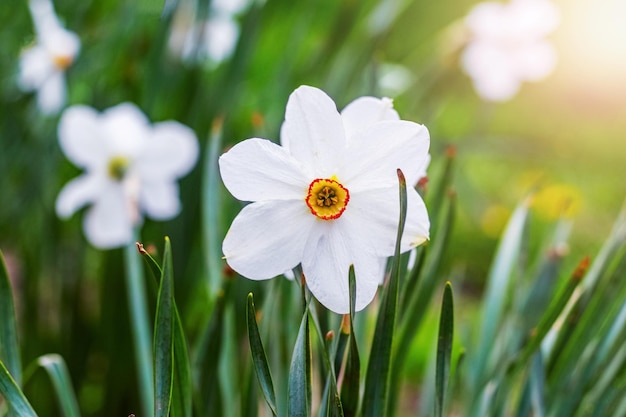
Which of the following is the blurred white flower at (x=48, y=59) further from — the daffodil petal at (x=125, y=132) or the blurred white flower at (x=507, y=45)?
the blurred white flower at (x=507, y=45)

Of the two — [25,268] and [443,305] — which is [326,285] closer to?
[443,305]

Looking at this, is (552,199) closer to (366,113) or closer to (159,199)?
(159,199)

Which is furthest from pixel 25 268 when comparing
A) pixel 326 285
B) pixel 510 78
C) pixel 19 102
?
pixel 510 78

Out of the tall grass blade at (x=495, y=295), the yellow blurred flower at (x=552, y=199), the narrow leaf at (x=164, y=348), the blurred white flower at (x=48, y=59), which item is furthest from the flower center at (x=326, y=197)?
the yellow blurred flower at (x=552, y=199)

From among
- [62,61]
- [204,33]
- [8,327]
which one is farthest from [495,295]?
[62,61]

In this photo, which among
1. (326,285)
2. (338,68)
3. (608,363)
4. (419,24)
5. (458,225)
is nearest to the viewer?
(326,285)

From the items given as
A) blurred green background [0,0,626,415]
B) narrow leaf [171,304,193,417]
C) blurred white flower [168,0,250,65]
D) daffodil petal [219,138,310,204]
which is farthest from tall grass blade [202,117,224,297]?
blurred white flower [168,0,250,65]
